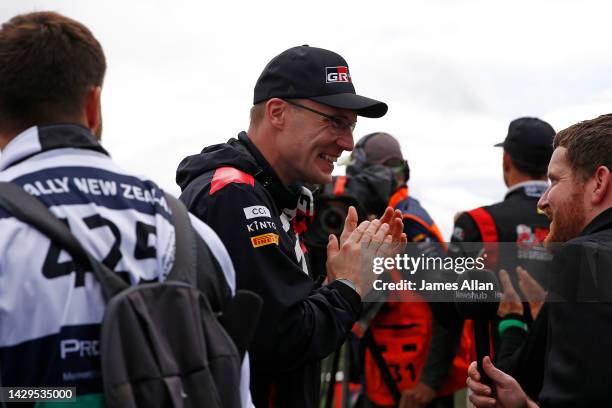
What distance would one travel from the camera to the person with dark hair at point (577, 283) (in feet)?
8.32

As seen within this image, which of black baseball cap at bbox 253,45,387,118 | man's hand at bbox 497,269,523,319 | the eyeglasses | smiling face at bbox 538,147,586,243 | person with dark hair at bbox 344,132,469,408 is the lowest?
person with dark hair at bbox 344,132,469,408

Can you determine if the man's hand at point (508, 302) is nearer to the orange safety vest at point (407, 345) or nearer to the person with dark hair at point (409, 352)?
the person with dark hair at point (409, 352)

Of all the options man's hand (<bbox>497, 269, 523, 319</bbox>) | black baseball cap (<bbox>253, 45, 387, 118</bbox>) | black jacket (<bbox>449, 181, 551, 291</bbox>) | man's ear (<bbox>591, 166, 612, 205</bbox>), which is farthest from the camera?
black jacket (<bbox>449, 181, 551, 291</bbox>)

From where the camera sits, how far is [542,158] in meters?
5.24

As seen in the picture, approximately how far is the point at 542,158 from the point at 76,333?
12.9ft

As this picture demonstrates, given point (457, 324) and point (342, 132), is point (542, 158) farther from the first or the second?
point (342, 132)

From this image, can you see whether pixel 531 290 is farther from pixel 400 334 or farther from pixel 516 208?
pixel 400 334

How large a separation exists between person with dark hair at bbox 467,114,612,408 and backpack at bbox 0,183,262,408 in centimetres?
107

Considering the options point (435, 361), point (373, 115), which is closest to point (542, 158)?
point (435, 361)

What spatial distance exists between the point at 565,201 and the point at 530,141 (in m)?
2.32

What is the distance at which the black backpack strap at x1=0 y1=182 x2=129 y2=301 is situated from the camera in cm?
→ 182

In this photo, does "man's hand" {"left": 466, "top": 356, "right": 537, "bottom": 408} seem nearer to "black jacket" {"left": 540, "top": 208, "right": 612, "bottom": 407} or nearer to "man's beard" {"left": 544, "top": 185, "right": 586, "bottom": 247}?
"black jacket" {"left": 540, "top": 208, "right": 612, "bottom": 407}

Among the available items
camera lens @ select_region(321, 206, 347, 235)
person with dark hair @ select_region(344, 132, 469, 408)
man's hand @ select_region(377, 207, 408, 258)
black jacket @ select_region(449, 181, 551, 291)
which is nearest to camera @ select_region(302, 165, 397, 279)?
camera lens @ select_region(321, 206, 347, 235)

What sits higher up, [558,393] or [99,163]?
[99,163]
